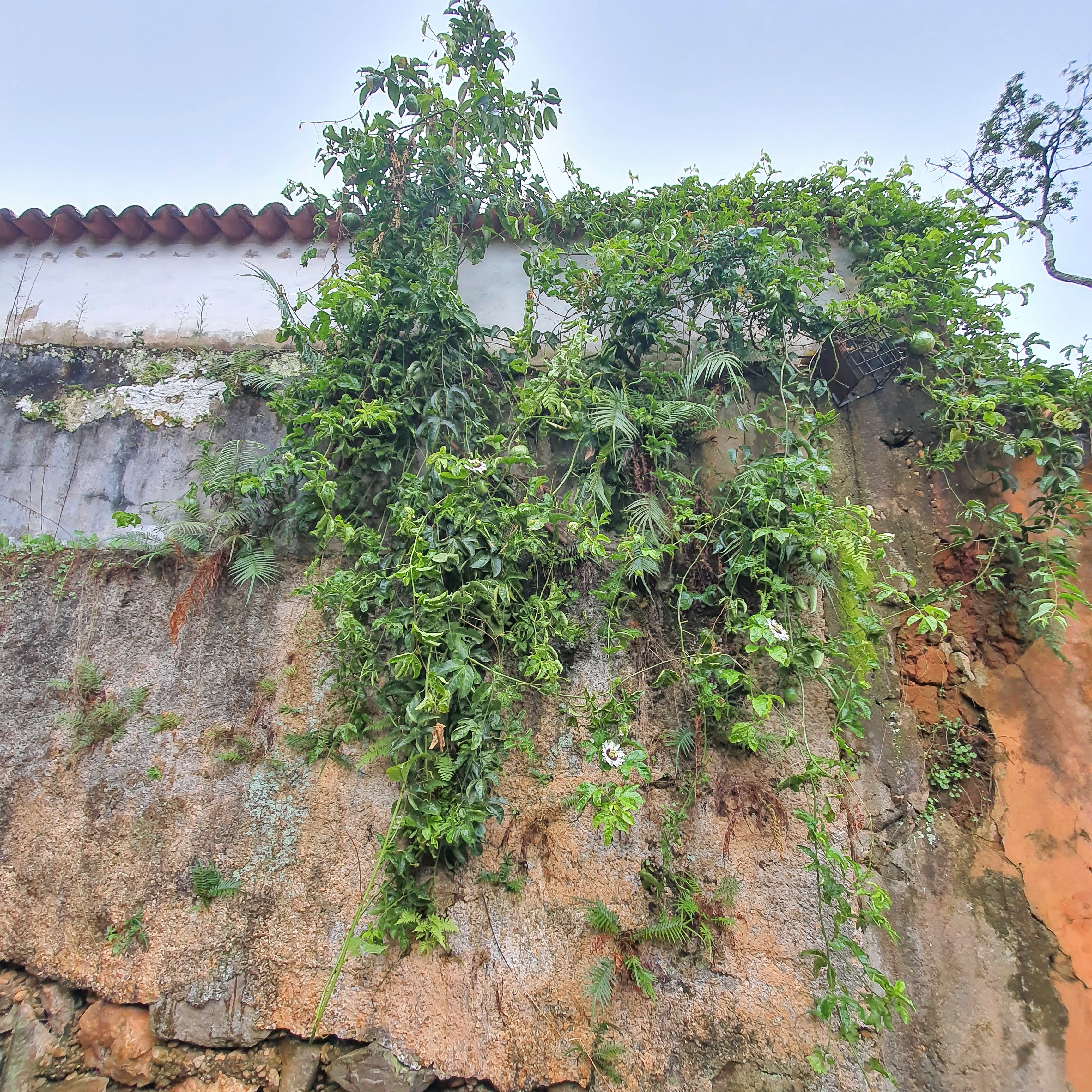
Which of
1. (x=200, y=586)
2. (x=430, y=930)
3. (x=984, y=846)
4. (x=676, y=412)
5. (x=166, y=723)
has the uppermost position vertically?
(x=676, y=412)

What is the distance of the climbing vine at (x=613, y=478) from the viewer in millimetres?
2244

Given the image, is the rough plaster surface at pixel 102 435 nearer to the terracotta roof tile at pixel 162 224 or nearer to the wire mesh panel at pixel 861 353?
the terracotta roof tile at pixel 162 224

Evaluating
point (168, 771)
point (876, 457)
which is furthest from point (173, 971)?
point (876, 457)

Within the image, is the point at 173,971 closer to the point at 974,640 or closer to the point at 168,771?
the point at 168,771

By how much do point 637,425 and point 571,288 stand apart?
33.1 inches

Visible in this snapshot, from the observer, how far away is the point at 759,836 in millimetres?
2385

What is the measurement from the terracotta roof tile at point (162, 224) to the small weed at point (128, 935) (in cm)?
352

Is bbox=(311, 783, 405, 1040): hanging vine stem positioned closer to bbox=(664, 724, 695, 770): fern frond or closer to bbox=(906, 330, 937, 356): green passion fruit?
bbox=(664, 724, 695, 770): fern frond

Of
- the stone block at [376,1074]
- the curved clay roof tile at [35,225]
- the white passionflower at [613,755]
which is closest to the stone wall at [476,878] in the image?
the stone block at [376,1074]

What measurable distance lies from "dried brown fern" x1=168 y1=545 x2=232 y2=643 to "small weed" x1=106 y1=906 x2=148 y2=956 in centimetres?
106

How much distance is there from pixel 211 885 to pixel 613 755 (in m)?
1.60

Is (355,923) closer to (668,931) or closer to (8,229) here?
(668,931)

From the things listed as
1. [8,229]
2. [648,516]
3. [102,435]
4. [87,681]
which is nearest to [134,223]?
[8,229]

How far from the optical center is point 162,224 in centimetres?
369
